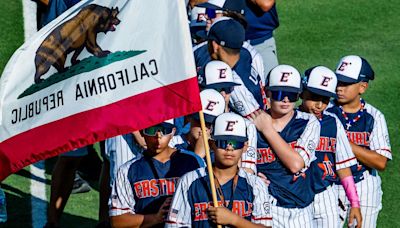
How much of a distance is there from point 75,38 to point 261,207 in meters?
1.74

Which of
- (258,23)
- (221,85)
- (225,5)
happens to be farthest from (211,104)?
(258,23)

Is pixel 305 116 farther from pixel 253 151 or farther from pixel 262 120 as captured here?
pixel 253 151

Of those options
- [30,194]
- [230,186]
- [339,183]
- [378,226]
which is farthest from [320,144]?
[30,194]

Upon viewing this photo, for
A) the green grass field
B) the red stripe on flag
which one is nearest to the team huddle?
the red stripe on flag

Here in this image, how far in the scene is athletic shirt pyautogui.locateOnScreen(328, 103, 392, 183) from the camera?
10.1 metres

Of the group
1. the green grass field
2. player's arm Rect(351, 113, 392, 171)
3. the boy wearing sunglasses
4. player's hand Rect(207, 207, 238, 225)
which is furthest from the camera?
the green grass field

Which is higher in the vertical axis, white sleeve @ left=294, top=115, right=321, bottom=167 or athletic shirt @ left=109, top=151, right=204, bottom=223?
white sleeve @ left=294, top=115, right=321, bottom=167

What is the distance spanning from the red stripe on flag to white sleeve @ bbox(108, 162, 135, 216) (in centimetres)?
61

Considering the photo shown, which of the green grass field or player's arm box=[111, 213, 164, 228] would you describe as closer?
player's arm box=[111, 213, 164, 228]

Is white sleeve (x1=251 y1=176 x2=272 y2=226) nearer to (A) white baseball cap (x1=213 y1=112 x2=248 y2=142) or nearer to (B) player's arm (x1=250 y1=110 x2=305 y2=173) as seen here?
(A) white baseball cap (x1=213 y1=112 x2=248 y2=142)

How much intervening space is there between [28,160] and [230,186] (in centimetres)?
138

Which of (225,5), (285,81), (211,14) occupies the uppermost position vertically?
(225,5)

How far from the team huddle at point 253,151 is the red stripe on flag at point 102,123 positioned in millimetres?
451

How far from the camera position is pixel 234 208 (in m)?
8.28
